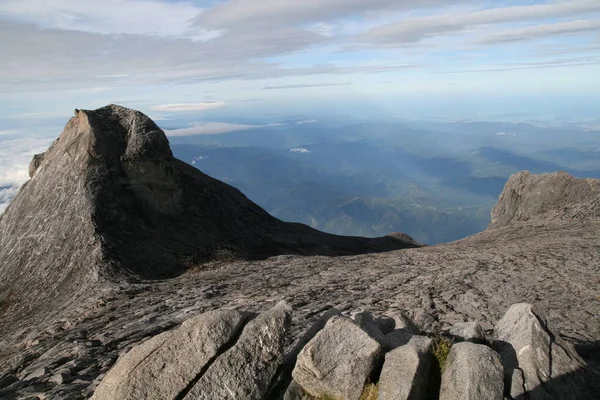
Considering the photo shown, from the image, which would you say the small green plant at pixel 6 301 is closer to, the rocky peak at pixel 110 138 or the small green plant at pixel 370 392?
the rocky peak at pixel 110 138

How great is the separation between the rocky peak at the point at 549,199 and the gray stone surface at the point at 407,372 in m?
41.7

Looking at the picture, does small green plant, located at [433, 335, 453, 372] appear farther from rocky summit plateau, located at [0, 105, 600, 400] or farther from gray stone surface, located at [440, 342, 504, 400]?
gray stone surface, located at [440, 342, 504, 400]

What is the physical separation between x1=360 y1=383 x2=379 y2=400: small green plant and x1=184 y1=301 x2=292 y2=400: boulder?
2194mm

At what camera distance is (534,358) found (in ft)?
36.9

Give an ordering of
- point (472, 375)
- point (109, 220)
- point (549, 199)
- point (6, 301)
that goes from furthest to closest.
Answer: point (549, 199) < point (109, 220) < point (6, 301) < point (472, 375)

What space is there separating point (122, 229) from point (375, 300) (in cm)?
2405

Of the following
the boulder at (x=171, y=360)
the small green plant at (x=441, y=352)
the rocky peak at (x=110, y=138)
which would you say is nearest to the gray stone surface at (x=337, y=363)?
the small green plant at (x=441, y=352)

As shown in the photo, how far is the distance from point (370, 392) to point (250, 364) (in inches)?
117

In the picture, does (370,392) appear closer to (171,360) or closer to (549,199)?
(171,360)

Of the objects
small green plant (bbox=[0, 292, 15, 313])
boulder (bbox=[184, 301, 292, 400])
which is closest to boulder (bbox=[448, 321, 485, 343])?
boulder (bbox=[184, 301, 292, 400])

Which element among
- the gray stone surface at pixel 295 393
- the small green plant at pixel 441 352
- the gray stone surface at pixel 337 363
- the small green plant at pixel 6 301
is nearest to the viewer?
the gray stone surface at pixel 337 363

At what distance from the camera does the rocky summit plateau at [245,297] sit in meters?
10.5

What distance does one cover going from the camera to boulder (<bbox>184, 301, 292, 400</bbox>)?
10.1m

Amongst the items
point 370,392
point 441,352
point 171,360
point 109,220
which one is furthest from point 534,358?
point 109,220
